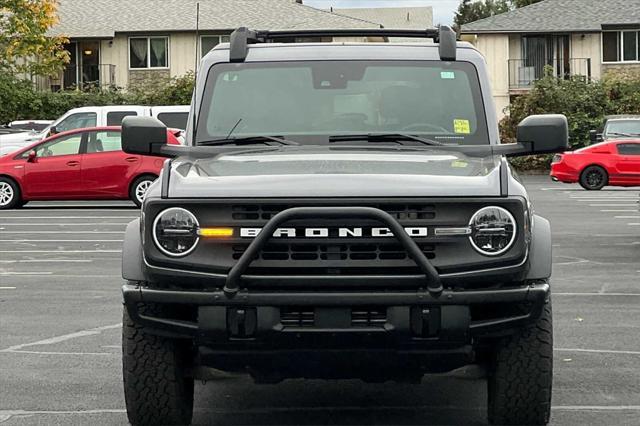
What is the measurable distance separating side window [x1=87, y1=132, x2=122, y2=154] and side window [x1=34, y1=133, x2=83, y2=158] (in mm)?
212

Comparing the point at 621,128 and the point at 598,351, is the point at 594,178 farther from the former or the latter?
the point at 598,351

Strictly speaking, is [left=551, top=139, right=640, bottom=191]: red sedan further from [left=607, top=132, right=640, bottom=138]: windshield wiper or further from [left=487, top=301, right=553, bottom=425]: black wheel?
[left=487, top=301, right=553, bottom=425]: black wheel

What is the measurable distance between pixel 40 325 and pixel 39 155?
16.3 metres

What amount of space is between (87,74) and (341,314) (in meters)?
61.4

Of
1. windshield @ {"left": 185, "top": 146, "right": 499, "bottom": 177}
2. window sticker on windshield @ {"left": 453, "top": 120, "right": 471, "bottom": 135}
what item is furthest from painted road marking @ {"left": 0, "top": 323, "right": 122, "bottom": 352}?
window sticker on windshield @ {"left": 453, "top": 120, "right": 471, "bottom": 135}

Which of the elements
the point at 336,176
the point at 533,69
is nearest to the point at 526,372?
the point at 336,176

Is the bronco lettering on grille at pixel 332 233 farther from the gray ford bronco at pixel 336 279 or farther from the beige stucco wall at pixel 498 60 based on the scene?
the beige stucco wall at pixel 498 60

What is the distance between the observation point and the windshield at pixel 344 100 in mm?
7797

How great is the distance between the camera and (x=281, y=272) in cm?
621

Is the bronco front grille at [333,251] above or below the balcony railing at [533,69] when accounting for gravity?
below

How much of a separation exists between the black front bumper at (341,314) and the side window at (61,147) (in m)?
20.8

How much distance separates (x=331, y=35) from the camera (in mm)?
8562

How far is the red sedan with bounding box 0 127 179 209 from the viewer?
26.4 metres

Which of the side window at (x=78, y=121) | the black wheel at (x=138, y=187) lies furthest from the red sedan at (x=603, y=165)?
the black wheel at (x=138, y=187)
